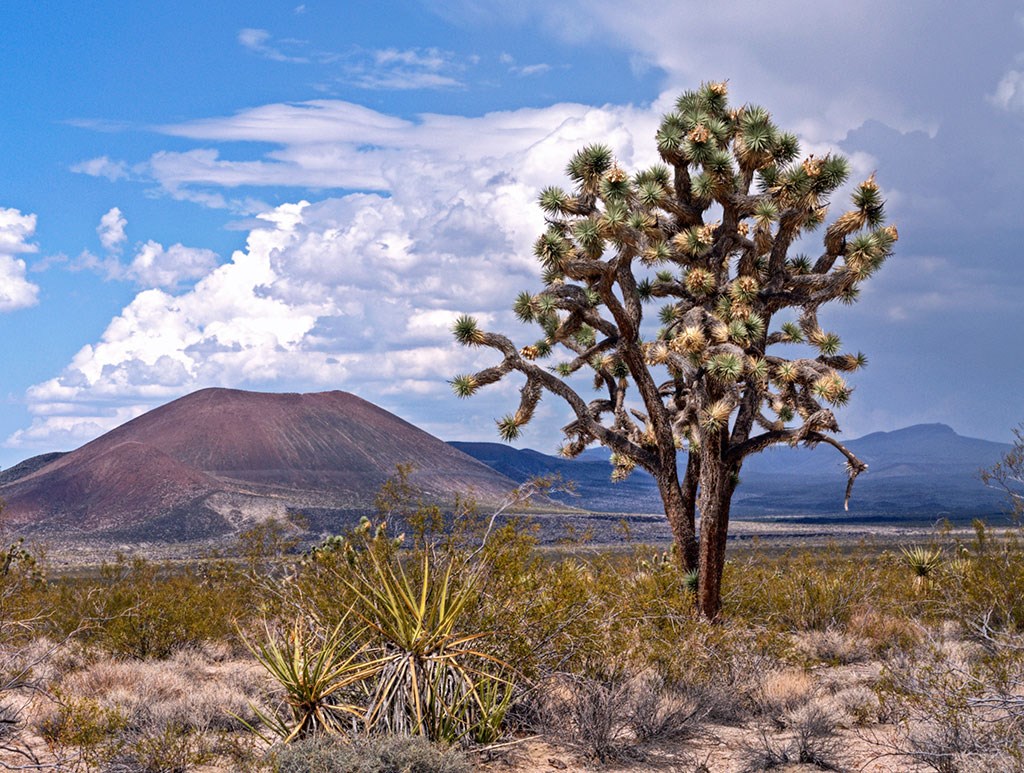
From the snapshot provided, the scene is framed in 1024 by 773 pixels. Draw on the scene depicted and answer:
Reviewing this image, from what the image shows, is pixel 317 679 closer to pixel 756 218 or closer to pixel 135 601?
pixel 135 601

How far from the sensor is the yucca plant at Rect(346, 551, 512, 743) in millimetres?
8656

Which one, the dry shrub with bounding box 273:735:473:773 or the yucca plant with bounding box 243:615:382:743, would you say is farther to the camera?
the yucca plant with bounding box 243:615:382:743

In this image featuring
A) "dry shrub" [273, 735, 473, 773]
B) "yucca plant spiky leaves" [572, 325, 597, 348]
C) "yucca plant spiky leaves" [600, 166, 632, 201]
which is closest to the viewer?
"dry shrub" [273, 735, 473, 773]

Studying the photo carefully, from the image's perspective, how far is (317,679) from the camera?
8688 mm

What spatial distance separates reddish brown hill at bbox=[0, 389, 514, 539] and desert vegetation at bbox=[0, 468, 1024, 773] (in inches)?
2454

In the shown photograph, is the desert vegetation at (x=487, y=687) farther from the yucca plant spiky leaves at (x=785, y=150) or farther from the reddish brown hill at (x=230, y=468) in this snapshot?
the reddish brown hill at (x=230, y=468)

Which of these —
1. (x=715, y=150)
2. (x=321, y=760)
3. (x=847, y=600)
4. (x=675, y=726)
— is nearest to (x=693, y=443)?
(x=847, y=600)

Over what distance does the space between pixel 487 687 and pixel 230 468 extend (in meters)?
110

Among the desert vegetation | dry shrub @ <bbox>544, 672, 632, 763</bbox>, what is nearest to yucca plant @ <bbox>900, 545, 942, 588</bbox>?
the desert vegetation

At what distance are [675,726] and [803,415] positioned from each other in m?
7.56

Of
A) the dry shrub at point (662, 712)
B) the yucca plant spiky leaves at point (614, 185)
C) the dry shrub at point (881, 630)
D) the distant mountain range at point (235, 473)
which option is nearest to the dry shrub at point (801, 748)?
the dry shrub at point (662, 712)

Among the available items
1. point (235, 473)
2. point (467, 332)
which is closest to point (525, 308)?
point (467, 332)

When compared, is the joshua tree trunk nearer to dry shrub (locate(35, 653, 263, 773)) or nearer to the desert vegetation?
the desert vegetation

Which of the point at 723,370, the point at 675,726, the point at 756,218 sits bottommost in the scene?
the point at 675,726
